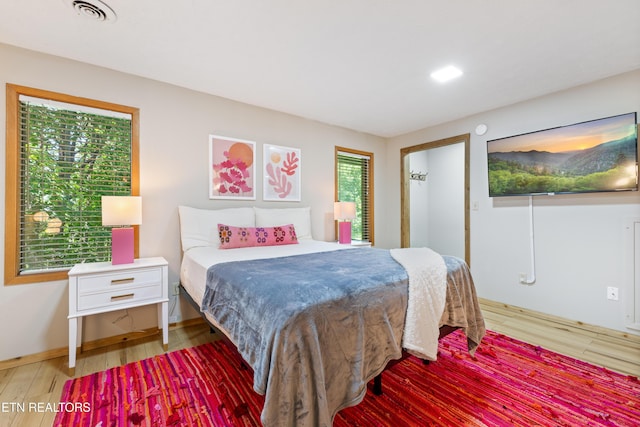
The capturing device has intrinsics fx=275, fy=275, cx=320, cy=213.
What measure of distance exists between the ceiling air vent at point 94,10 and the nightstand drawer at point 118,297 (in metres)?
1.93

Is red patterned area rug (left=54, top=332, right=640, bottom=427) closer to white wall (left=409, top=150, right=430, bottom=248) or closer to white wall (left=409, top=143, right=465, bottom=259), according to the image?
white wall (left=409, top=143, right=465, bottom=259)

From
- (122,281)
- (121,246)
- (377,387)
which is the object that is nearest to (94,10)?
(121,246)

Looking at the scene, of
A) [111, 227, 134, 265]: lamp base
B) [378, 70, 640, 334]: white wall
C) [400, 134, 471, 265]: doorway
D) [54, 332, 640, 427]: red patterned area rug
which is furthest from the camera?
[400, 134, 471, 265]: doorway

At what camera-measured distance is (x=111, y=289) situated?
2121 mm

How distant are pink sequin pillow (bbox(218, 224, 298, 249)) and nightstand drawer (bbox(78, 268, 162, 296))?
63cm

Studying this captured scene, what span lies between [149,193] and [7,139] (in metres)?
1.01

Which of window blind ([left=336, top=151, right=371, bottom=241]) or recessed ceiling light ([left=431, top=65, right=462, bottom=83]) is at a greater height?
recessed ceiling light ([left=431, top=65, right=462, bottom=83])

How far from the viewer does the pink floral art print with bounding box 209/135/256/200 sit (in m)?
3.06

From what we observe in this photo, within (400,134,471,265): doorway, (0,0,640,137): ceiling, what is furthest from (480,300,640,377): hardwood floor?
(0,0,640,137): ceiling

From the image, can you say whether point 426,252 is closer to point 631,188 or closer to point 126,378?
point 631,188

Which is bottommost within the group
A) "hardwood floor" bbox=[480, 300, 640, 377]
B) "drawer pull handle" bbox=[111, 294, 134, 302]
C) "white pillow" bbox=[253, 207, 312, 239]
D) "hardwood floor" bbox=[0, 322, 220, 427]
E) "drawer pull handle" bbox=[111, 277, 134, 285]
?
"hardwood floor" bbox=[480, 300, 640, 377]

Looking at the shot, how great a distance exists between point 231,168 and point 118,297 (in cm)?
166

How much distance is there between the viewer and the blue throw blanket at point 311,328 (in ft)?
3.68

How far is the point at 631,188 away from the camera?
246 cm
